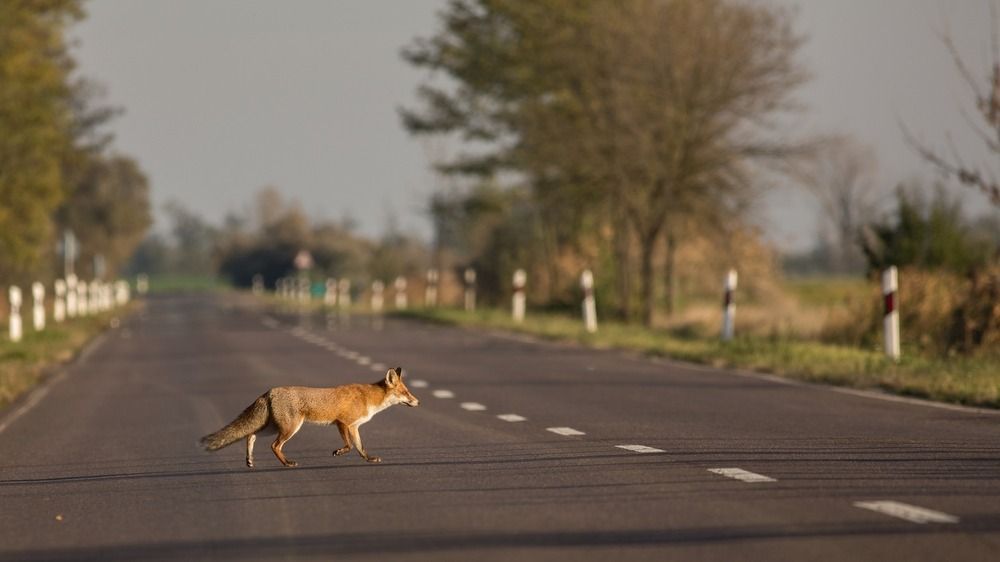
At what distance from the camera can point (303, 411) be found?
35.1 ft

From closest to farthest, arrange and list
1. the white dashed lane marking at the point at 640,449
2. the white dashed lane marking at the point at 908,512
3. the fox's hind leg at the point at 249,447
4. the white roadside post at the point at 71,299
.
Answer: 1. the white dashed lane marking at the point at 908,512
2. the fox's hind leg at the point at 249,447
3. the white dashed lane marking at the point at 640,449
4. the white roadside post at the point at 71,299

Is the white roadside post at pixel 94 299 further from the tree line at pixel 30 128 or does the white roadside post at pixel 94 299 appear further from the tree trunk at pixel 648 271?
the tree trunk at pixel 648 271

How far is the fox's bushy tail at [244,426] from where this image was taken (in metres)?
10.7

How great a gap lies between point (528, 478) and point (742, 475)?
4.12ft

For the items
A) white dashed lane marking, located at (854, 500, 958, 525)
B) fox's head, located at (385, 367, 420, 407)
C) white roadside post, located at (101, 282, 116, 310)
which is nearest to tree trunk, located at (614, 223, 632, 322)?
white roadside post, located at (101, 282, 116, 310)

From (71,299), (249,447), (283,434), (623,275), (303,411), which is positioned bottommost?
(249,447)

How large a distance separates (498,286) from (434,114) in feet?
22.7

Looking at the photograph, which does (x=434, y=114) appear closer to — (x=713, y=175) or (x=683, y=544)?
(x=713, y=175)

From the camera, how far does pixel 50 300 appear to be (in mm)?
70688

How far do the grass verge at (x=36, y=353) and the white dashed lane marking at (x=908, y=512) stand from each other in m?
11.3

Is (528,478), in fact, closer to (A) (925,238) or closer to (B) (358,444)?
(B) (358,444)

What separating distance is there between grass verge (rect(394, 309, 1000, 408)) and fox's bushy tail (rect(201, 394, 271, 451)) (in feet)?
24.2

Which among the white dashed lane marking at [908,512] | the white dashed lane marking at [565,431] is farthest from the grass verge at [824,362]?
the white dashed lane marking at [908,512]

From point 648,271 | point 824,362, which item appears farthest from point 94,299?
point 824,362
